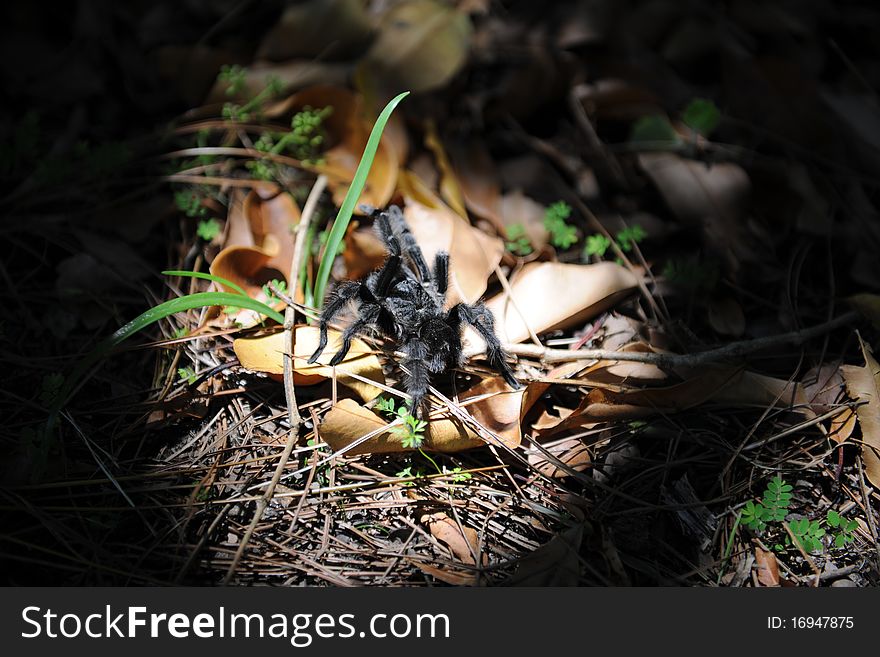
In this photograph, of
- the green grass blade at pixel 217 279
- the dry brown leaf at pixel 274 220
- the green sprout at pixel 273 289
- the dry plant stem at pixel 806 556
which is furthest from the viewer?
the dry brown leaf at pixel 274 220

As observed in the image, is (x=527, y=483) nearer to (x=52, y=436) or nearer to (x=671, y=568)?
(x=671, y=568)

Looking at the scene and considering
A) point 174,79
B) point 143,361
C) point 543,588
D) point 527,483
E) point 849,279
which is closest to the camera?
point 543,588

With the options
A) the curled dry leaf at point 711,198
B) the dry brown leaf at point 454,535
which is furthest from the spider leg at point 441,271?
the curled dry leaf at point 711,198

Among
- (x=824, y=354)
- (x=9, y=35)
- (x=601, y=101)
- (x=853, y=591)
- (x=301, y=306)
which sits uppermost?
(x=9, y=35)

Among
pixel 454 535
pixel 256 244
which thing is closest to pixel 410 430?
pixel 454 535

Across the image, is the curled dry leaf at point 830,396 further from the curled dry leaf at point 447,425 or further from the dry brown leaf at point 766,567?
the curled dry leaf at point 447,425

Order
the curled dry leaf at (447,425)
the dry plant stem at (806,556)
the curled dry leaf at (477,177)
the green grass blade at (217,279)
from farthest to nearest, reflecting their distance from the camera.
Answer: the curled dry leaf at (477,177) < the green grass blade at (217,279) < the curled dry leaf at (447,425) < the dry plant stem at (806,556)

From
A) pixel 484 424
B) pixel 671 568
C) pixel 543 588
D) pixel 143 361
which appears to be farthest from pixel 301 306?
pixel 671 568
